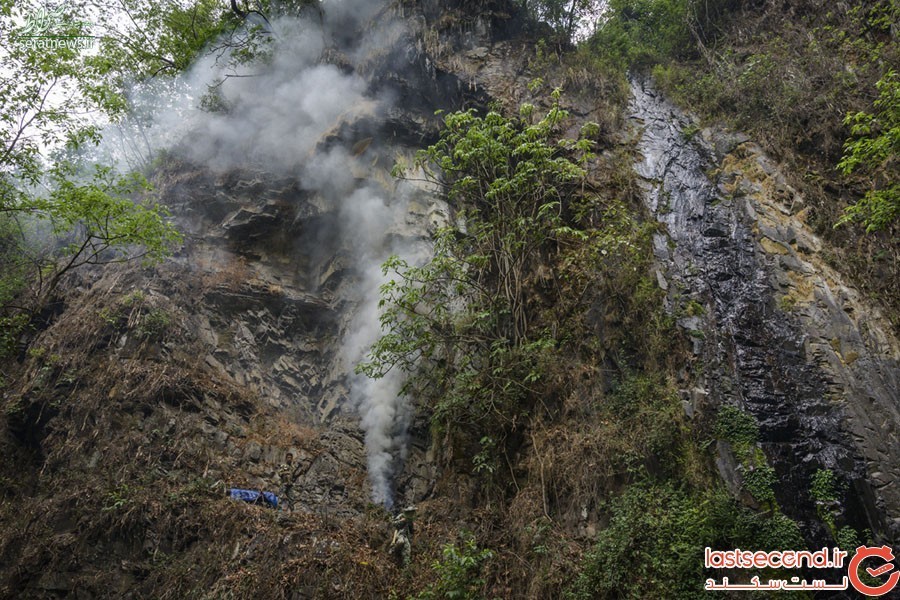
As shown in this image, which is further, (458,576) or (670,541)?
(458,576)

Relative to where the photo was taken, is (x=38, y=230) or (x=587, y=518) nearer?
(x=587, y=518)

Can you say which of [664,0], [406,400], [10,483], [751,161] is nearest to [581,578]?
[406,400]

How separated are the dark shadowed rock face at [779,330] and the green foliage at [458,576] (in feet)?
9.05

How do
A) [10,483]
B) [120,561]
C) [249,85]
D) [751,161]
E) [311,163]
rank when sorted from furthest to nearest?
[249,85] < [311,163] < [751,161] < [10,483] < [120,561]

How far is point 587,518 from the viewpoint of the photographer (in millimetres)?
5418

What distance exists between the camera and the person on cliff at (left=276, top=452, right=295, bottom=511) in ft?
23.4

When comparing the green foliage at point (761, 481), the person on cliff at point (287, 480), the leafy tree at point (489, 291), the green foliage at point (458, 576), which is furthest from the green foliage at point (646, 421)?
the person on cliff at point (287, 480)

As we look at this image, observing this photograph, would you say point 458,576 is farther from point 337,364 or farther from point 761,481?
point 337,364

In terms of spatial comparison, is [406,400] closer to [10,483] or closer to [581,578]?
[581,578]

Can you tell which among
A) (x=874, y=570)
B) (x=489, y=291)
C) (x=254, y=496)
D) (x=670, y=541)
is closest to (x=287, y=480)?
(x=254, y=496)

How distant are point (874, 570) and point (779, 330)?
2.43 metres

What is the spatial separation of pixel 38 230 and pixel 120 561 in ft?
35.4

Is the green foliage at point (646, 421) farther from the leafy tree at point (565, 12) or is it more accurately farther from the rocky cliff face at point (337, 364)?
the leafy tree at point (565, 12)

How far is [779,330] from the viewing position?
5566mm
